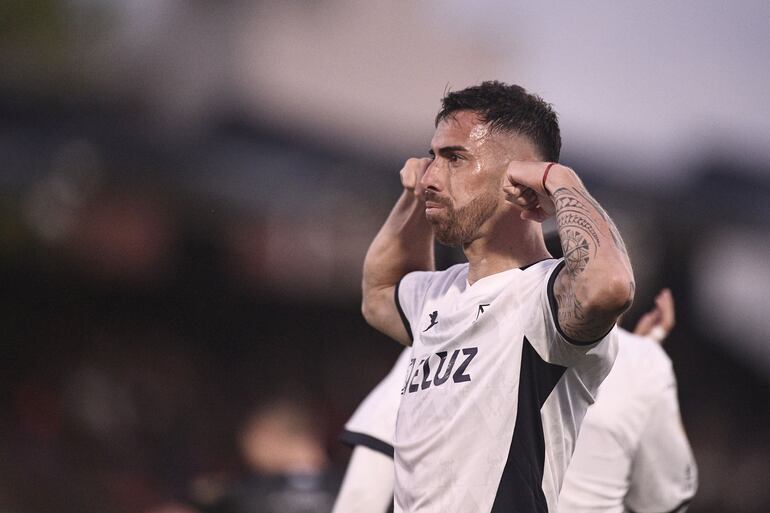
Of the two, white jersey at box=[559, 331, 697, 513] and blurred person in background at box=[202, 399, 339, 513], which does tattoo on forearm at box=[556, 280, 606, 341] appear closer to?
white jersey at box=[559, 331, 697, 513]

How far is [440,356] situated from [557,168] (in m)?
0.67

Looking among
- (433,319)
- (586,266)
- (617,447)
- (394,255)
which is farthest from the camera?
(617,447)

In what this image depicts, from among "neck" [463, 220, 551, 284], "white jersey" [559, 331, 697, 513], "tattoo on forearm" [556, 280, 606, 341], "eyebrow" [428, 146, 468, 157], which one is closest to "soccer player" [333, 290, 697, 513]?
"white jersey" [559, 331, 697, 513]

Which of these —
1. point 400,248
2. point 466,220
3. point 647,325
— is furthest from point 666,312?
point 466,220

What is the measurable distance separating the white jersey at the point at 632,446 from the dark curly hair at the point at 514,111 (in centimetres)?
136

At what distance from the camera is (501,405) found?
10.1 feet

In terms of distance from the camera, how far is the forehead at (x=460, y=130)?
3342 mm

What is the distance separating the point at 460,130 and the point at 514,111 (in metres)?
0.17

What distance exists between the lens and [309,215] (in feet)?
37.5

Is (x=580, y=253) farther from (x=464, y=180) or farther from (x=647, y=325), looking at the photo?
(x=647, y=325)

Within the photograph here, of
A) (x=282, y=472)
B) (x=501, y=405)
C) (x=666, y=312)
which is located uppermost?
(x=501, y=405)

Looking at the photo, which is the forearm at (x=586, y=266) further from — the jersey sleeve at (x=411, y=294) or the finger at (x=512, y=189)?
the jersey sleeve at (x=411, y=294)

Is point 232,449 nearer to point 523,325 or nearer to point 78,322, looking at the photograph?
point 78,322

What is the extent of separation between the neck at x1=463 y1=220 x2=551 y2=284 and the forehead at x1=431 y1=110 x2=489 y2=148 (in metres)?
0.28
